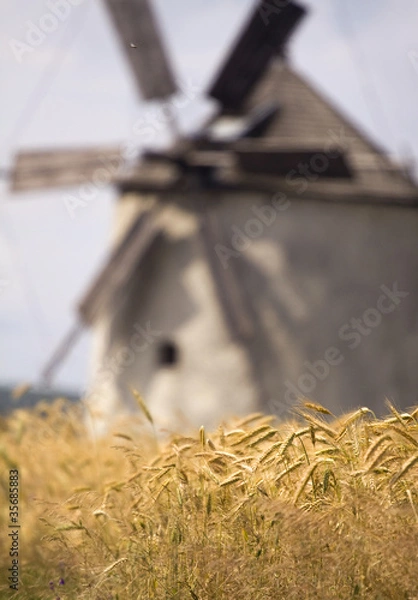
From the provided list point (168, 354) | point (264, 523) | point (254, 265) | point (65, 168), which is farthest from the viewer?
point (65, 168)

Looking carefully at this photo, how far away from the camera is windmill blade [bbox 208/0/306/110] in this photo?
9.02 m

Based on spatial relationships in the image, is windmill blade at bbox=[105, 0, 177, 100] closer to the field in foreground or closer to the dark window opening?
the dark window opening

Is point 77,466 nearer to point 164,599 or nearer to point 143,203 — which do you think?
point 164,599

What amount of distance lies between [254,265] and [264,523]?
21.1 feet

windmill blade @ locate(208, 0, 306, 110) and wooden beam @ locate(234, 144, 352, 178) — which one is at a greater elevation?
windmill blade @ locate(208, 0, 306, 110)

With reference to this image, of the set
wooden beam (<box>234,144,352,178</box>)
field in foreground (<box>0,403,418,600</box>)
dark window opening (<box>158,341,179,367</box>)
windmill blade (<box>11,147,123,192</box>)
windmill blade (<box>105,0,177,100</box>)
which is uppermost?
field in foreground (<box>0,403,418,600</box>)

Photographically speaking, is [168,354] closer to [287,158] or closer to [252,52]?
[287,158]

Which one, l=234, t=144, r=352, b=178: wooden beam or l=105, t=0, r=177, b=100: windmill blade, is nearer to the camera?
l=234, t=144, r=352, b=178: wooden beam

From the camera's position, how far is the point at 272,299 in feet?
28.7

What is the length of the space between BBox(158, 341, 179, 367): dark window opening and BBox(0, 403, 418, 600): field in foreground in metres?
5.87

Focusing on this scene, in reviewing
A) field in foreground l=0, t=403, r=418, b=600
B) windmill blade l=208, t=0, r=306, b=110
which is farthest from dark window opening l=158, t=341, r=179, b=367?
field in foreground l=0, t=403, r=418, b=600

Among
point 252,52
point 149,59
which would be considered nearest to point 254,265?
point 252,52

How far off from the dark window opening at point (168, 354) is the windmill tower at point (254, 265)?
2cm

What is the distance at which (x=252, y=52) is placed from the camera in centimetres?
949
